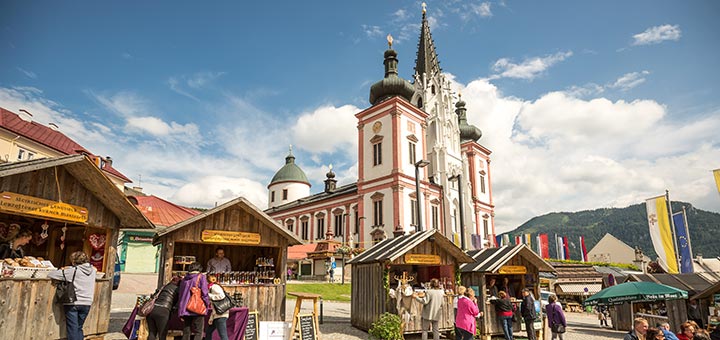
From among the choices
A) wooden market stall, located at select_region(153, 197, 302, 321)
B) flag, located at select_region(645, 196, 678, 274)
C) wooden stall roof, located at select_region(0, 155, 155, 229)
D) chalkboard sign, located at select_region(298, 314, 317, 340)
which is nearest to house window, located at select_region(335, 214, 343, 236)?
flag, located at select_region(645, 196, 678, 274)

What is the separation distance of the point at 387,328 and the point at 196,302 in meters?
5.73

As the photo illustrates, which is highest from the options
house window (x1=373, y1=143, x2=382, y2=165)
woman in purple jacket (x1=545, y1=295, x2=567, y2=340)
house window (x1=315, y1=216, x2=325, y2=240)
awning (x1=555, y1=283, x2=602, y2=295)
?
house window (x1=373, y1=143, x2=382, y2=165)

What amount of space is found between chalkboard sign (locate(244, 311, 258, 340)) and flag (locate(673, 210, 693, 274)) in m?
24.7

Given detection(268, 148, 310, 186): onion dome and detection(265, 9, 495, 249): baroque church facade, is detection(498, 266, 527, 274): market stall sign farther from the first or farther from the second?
detection(268, 148, 310, 186): onion dome

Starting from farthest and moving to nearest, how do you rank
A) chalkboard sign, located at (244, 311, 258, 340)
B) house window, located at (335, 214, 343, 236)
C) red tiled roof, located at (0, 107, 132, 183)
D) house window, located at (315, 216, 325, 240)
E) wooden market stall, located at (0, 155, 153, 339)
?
house window, located at (315, 216, 325, 240) < house window, located at (335, 214, 343, 236) < red tiled roof, located at (0, 107, 132, 183) < chalkboard sign, located at (244, 311, 258, 340) < wooden market stall, located at (0, 155, 153, 339)

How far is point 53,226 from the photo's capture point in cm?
1016

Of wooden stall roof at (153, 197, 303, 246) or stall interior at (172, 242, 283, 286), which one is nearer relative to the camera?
wooden stall roof at (153, 197, 303, 246)

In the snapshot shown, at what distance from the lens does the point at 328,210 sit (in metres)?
47.7

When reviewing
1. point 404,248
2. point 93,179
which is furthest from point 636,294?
point 93,179

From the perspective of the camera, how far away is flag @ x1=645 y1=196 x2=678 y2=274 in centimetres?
2470

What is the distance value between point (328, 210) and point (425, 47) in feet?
72.1

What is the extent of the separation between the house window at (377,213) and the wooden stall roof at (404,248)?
25.0m

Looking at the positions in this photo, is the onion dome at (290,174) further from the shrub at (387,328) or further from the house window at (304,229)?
the shrub at (387,328)

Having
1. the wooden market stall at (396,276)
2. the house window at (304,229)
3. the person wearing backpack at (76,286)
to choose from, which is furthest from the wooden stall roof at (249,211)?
the house window at (304,229)
